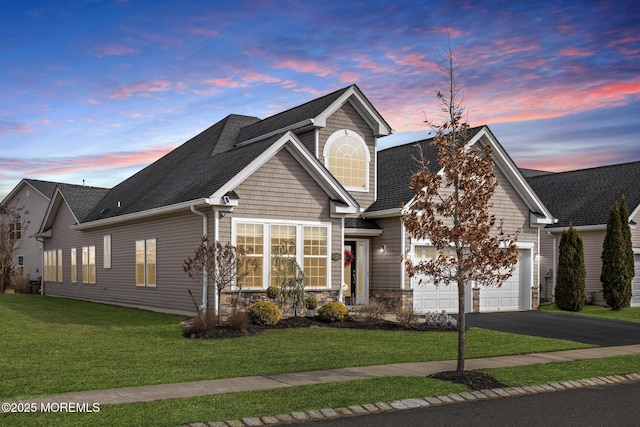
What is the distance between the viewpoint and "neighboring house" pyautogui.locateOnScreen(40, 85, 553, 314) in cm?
2008

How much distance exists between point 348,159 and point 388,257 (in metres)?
3.86

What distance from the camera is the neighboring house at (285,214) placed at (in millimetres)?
20078

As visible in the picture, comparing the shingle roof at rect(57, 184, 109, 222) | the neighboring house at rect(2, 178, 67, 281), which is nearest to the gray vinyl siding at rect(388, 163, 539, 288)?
the shingle roof at rect(57, 184, 109, 222)

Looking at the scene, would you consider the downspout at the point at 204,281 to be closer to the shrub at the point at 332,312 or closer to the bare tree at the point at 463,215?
the shrub at the point at 332,312

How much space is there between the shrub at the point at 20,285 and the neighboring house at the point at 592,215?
1063 inches

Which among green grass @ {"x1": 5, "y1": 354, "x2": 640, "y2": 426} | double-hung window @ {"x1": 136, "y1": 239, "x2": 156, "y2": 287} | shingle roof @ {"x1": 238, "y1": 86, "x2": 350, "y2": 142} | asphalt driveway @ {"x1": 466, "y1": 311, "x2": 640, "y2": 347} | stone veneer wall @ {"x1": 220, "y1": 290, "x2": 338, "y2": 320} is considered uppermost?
shingle roof @ {"x1": 238, "y1": 86, "x2": 350, "y2": 142}

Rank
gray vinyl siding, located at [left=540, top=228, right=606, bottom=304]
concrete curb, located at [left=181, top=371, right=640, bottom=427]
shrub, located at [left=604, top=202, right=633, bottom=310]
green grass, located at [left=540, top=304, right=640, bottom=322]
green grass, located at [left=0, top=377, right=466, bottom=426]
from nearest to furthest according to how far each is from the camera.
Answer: green grass, located at [left=0, top=377, right=466, bottom=426], concrete curb, located at [left=181, top=371, right=640, bottom=427], green grass, located at [left=540, top=304, right=640, bottom=322], shrub, located at [left=604, top=202, right=633, bottom=310], gray vinyl siding, located at [left=540, top=228, right=606, bottom=304]

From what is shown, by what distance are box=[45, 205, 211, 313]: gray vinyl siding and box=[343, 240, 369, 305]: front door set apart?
622 centimetres

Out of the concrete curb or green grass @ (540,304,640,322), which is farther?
green grass @ (540,304,640,322)

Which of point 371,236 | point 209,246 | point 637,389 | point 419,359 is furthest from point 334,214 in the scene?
point 637,389

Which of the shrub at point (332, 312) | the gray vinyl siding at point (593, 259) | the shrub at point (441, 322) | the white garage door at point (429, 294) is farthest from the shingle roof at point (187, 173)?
the gray vinyl siding at point (593, 259)

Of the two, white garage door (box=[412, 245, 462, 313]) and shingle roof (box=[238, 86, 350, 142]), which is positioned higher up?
shingle roof (box=[238, 86, 350, 142])

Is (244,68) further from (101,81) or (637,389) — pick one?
(637,389)

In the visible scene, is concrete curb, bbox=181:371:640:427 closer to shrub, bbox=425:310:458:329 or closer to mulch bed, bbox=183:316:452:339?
shrub, bbox=425:310:458:329
